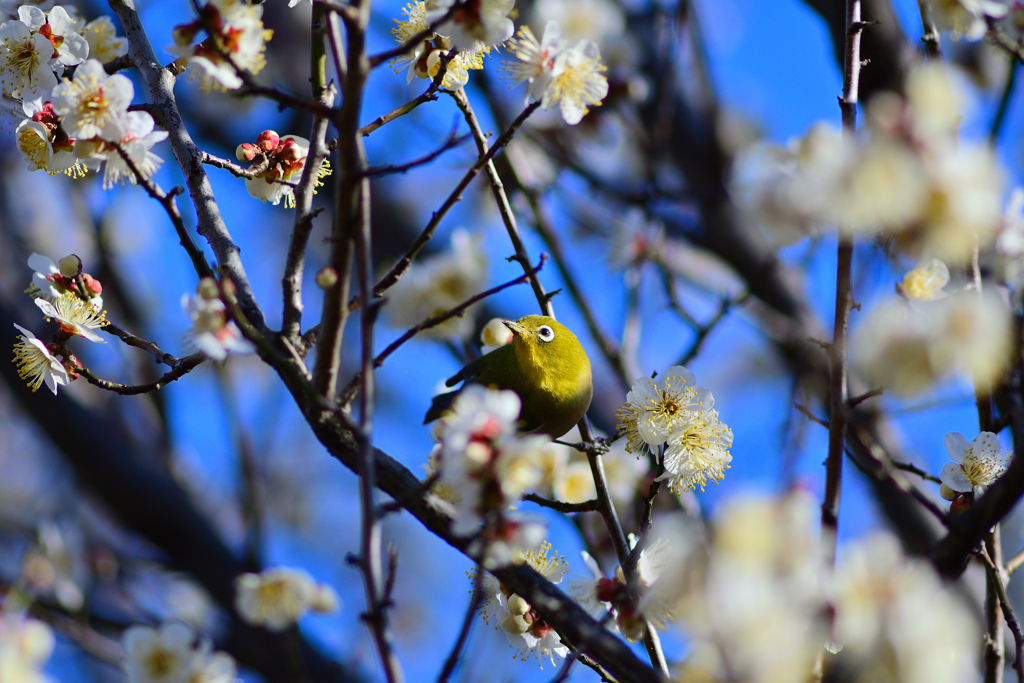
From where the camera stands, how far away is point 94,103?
1441mm

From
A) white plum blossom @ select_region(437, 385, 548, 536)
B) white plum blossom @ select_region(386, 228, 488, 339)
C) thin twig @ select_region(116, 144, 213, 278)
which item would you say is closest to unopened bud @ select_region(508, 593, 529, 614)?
white plum blossom @ select_region(437, 385, 548, 536)

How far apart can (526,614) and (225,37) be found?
1.27m

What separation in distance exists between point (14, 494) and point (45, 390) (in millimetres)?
A: 4078

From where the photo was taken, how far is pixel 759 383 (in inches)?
278

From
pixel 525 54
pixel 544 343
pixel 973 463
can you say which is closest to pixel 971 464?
pixel 973 463

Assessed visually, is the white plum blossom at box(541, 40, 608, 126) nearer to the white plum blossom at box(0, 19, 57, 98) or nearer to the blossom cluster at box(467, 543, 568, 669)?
the blossom cluster at box(467, 543, 568, 669)

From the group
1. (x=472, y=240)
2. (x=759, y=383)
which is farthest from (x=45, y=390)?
(x=759, y=383)

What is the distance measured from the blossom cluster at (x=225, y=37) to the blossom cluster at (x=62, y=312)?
25.4 inches

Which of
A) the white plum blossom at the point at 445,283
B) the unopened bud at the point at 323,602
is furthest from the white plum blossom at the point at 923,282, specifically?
the white plum blossom at the point at 445,283

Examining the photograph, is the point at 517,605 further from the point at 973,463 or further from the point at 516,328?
the point at 973,463

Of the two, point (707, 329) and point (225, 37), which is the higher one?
point (707, 329)

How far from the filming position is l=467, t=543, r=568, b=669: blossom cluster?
64.8 inches

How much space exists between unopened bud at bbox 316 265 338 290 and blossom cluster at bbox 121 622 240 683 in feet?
2.20

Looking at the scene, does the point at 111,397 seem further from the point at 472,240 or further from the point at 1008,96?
the point at 1008,96
